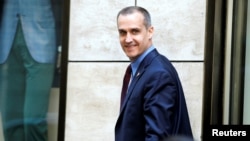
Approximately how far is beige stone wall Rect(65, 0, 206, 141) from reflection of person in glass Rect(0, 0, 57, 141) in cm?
48

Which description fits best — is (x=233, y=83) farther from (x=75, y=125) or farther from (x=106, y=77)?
(x=75, y=125)

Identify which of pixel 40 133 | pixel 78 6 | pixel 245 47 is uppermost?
pixel 78 6

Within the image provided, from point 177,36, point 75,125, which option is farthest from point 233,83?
point 75,125

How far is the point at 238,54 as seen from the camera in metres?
5.69

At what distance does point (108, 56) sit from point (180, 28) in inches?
32.4

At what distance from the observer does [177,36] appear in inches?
220

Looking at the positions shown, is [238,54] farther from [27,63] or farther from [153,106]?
[27,63]

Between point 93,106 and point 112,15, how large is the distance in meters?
1.00

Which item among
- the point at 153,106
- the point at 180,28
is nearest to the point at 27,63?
the point at 180,28

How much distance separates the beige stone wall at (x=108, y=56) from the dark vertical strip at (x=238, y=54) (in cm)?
40

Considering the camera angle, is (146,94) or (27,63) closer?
(146,94)

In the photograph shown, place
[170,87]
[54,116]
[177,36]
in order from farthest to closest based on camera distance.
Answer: [54,116], [177,36], [170,87]

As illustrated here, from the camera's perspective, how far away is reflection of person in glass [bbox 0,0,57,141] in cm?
614

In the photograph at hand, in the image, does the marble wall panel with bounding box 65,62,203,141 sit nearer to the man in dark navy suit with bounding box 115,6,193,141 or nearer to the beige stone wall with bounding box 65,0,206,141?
the beige stone wall with bounding box 65,0,206,141
